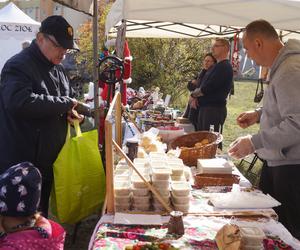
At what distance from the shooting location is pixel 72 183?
7.94 feet

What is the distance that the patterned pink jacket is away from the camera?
1408 millimetres

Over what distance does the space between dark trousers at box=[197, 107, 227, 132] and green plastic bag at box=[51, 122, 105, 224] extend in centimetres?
255

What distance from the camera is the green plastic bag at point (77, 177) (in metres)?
2.40

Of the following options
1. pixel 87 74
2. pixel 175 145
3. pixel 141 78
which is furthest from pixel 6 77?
pixel 87 74

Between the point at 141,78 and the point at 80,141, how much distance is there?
778 cm

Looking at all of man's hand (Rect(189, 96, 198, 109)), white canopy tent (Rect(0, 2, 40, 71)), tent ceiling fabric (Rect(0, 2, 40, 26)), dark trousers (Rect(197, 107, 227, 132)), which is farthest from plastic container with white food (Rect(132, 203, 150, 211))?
tent ceiling fabric (Rect(0, 2, 40, 26))

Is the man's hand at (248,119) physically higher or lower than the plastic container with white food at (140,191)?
higher

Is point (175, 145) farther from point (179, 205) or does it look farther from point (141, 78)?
point (141, 78)

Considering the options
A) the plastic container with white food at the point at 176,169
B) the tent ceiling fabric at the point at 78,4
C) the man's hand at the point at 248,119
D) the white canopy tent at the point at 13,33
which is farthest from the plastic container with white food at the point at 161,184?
the white canopy tent at the point at 13,33

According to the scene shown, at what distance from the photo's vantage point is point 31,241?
144cm

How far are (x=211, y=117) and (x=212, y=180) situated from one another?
2578 mm

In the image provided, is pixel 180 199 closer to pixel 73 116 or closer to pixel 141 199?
pixel 141 199

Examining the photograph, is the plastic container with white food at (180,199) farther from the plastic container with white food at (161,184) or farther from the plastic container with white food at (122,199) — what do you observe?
the plastic container with white food at (122,199)

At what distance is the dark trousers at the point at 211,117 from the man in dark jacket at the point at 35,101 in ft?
8.83
